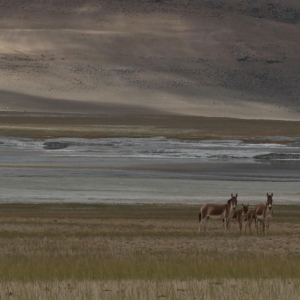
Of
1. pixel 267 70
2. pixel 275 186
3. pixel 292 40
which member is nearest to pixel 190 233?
pixel 275 186

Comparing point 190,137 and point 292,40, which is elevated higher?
point 292,40

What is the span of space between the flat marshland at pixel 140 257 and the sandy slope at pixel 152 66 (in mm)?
95943

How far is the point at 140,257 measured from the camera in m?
13.7

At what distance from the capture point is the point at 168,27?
192000 mm

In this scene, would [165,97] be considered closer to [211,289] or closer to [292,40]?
[292,40]

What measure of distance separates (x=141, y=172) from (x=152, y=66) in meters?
123

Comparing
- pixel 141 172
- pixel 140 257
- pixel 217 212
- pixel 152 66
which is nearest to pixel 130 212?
pixel 217 212

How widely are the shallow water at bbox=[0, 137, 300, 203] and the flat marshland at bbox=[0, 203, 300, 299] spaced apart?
552cm

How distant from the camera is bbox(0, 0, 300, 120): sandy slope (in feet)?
417

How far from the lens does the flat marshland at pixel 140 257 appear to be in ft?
33.7

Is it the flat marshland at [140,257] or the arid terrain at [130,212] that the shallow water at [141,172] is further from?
the flat marshland at [140,257]

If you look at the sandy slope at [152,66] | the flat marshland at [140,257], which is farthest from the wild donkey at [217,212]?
the sandy slope at [152,66]

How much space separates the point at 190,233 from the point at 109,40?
529 ft

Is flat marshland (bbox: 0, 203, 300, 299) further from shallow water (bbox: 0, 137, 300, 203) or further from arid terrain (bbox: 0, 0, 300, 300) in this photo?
shallow water (bbox: 0, 137, 300, 203)
